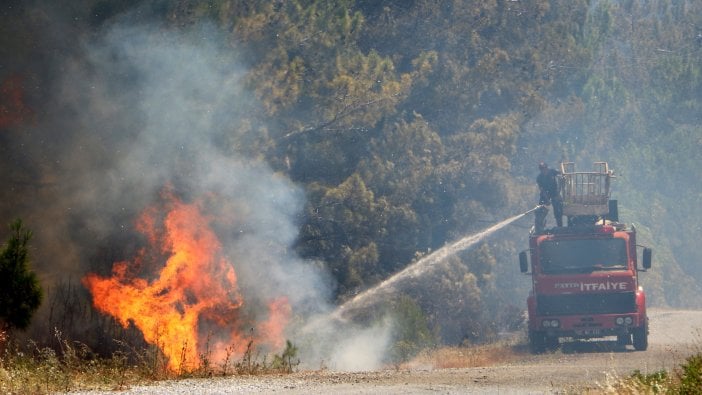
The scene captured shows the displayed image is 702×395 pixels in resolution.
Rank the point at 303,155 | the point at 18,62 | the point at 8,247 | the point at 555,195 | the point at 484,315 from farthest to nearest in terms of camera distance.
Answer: the point at 484,315 → the point at 303,155 → the point at 555,195 → the point at 18,62 → the point at 8,247

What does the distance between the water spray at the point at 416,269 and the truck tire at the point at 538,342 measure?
162 inches

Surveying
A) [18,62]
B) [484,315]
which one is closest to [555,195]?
[484,315]

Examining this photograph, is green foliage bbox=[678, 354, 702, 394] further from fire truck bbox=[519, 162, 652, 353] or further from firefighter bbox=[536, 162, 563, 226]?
firefighter bbox=[536, 162, 563, 226]

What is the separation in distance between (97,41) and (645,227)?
111 feet

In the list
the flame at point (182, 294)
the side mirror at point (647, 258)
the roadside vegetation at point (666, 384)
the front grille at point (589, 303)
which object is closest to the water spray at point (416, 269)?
the flame at point (182, 294)

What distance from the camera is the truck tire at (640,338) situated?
2105 centimetres

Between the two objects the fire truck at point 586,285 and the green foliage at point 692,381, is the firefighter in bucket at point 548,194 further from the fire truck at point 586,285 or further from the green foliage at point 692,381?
the green foliage at point 692,381

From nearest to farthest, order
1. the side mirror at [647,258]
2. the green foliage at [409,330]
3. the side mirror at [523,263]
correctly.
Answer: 1. the side mirror at [647,258]
2. the side mirror at [523,263]
3. the green foliage at [409,330]

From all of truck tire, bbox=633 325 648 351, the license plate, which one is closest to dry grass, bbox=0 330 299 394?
the license plate

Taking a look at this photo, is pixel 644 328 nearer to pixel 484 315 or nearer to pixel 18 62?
pixel 484 315

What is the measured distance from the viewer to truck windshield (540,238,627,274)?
2105 cm

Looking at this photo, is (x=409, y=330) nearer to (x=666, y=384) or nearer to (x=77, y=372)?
(x=77, y=372)

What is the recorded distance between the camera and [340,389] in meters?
13.5

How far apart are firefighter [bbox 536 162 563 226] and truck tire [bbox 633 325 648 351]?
341 centimetres
